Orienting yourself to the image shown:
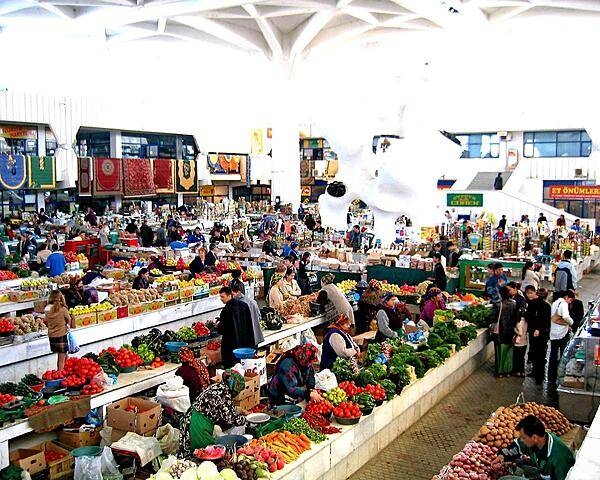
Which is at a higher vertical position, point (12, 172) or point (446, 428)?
point (12, 172)

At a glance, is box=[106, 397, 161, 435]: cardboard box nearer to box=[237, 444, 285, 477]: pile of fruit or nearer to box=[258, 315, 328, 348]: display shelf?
box=[237, 444, 285, 477]: pile of fruit

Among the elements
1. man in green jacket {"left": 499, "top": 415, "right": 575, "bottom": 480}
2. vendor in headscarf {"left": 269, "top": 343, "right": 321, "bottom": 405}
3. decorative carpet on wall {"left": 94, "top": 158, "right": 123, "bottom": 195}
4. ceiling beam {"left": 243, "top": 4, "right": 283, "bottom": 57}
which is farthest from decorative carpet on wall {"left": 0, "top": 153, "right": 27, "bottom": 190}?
man in green jacket {"left": 499, "top": 415, "right": 575, "bottom": 480}

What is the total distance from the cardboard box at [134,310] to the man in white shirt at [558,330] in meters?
6.49

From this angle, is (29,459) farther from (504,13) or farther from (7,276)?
(504,13)

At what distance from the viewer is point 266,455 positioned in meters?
5.64

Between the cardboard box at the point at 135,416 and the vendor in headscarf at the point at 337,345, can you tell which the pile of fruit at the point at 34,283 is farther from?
the vendor in headscarf at the point at 337,345

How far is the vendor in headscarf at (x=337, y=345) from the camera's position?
26.2ft

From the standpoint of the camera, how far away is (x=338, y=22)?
34281 mm

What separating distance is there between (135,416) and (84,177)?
74.4 ft

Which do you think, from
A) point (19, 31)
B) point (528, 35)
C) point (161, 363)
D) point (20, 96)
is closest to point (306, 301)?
point (161, 363)

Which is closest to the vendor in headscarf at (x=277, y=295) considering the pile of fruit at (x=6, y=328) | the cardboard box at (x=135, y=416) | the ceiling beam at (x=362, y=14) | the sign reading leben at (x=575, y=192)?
the pile of fruit at (x=6, y=328)

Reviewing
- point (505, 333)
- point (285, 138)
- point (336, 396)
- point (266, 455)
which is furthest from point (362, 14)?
point (266, 455)

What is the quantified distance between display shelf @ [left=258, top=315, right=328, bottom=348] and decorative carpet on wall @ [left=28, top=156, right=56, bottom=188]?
58.1 ft

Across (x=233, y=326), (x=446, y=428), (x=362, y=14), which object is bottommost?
(x=446, y=428)
